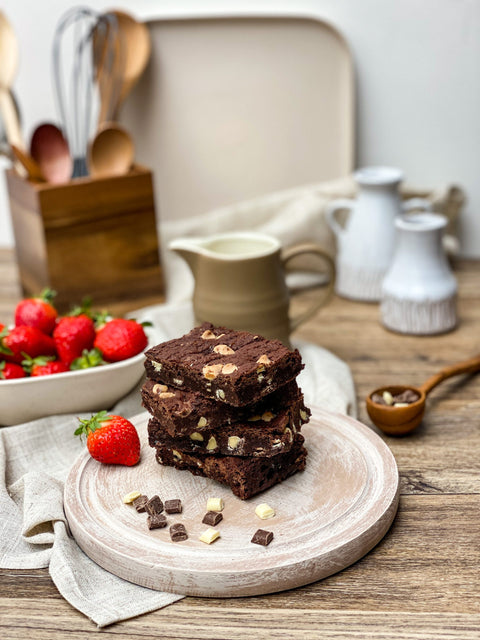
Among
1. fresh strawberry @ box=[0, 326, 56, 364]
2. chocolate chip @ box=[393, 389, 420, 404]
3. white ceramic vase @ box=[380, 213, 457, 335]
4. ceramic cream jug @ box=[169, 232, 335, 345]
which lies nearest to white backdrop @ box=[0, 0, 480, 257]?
white ceramic vase @ box=[380, 213, 457, 335]

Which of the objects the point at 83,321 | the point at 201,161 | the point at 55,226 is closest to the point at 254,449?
the point at 83,321

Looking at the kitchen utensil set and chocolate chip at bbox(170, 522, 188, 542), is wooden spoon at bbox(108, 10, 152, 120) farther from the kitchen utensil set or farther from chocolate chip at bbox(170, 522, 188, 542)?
chocolate chip at bbox(170, 522, 188, 542)

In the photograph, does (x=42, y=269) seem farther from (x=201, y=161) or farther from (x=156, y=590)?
(x=156, y=590)

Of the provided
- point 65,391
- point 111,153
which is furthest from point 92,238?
point 65,391

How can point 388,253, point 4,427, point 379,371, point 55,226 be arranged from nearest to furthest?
point 4,427, point 379,371, point 55,226, point 388,253

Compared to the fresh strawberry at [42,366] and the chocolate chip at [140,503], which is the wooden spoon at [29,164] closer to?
the fresh strawberry at [42,366]

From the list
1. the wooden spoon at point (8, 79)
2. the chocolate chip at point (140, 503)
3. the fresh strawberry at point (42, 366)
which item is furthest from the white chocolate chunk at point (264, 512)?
the wooden spoon at point (8, 79)

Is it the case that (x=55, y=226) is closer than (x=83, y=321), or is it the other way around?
(x=83, y=321)

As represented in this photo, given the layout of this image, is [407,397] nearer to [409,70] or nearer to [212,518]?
[212,518]
